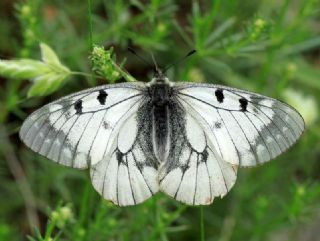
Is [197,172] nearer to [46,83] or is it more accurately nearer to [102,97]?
[102,97]

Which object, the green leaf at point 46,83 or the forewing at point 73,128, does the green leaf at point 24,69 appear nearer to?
the green leaf at point 46,83

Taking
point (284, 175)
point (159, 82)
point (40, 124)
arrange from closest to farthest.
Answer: point (40, 124) < point (159, 82) < point (284, 175)

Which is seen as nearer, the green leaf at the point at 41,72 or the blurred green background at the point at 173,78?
the green leaf at the point at 41,72

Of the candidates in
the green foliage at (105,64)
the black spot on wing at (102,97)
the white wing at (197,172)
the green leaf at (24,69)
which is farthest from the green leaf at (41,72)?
the white wing at (197,172)

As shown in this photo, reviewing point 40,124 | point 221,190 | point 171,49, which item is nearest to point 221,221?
point 171,49

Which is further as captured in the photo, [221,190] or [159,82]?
[159,82]

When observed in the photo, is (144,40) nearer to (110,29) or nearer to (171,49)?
(110,29)

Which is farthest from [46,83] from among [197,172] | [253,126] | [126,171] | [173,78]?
[173,78]
